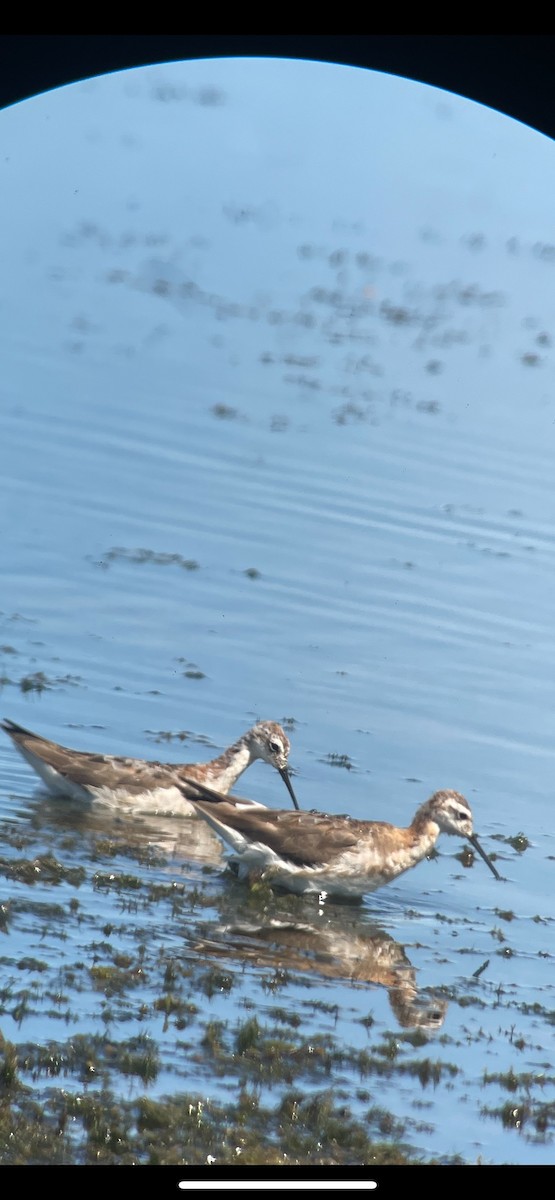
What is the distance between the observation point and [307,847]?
8.98 metres

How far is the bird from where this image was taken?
8977 mm

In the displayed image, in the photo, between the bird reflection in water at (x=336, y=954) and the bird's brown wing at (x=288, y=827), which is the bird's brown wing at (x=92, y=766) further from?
the bird reflection in water at (x=336, y=954)

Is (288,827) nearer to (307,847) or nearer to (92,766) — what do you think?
(307,847)

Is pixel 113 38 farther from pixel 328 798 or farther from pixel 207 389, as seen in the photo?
pixel 207 389

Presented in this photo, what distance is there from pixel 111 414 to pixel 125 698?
20.3 feet

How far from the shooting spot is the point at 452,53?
6.46 meters

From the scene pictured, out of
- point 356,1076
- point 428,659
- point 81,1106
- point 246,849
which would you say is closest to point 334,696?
point 428,659

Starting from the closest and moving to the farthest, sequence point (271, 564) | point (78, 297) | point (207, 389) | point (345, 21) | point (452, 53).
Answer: point (345, 21), point (452, 53), point (271, 564), point (207, 389), point (78, 297)

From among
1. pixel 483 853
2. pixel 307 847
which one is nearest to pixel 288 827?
pixel 307 847

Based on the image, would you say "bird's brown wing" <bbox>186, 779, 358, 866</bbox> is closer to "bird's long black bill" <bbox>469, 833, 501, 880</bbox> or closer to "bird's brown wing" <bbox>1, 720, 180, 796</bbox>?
"bird's brown wing" <bbox>1, 720, 180, 796</bbox>

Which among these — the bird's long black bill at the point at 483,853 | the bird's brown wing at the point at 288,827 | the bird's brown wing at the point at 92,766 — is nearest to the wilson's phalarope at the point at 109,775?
the bird's brown wing at the point at 92,766

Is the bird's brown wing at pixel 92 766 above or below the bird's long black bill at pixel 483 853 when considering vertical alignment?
above

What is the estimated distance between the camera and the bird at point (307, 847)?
8977 millimetres

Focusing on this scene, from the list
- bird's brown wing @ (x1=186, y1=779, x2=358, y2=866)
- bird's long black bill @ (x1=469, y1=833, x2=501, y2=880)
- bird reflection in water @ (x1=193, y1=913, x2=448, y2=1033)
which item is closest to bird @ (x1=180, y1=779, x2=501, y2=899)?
bird's brown wing @ (x1=186, y1=779, x2=358, y2=866)
